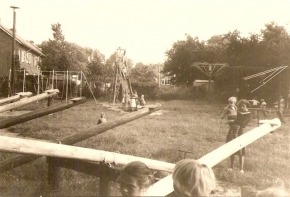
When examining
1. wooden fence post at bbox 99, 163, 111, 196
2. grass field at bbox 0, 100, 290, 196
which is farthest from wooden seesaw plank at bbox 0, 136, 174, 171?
grass field at bbox 0, 100, 290, 196

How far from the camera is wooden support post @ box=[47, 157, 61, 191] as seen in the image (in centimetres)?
448

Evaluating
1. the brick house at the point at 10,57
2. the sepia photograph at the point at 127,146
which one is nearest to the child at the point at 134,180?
the sepia photograph at the point at 127,146

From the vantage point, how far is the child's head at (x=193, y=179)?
6.65 ft

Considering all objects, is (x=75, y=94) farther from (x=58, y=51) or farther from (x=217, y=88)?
(x=217, y=88)

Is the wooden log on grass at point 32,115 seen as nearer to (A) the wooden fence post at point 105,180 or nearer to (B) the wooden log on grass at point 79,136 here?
(B) the wooden log on grass at point 79,136

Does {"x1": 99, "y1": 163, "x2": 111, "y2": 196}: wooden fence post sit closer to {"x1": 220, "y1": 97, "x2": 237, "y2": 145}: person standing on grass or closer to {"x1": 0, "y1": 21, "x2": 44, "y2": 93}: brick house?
{"x1": 220, "y1": 97, "x2": 237, "y2": 145}: person standing on grass

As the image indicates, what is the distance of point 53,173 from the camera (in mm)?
4543

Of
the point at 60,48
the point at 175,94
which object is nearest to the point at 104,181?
the point at 60,48

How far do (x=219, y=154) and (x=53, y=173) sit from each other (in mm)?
2276

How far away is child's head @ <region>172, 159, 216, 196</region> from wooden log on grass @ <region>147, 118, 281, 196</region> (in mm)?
593

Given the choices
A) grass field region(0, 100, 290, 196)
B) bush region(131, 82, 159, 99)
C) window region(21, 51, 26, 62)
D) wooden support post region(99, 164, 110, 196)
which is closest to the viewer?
wooden support post region(99, 164, 110, 196)

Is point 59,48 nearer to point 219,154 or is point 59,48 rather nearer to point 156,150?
point 156,150

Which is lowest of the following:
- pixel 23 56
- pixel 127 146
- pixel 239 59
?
pixel 127 146

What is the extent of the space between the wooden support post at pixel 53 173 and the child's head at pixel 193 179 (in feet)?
9.03
